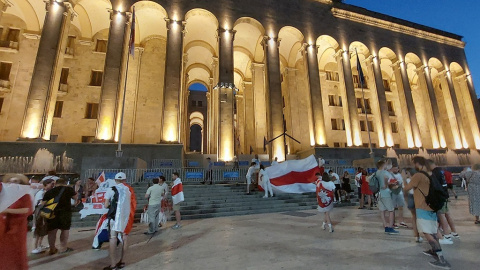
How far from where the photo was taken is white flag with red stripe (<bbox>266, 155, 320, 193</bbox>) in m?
12.4

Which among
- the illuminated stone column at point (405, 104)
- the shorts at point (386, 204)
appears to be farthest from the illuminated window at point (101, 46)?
the illuminated stone column at point (405, 104)

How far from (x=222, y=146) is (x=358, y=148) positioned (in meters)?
13.0

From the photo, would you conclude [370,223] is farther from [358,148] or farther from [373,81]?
[373,81]

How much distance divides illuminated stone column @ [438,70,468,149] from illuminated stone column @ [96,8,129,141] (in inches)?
1466

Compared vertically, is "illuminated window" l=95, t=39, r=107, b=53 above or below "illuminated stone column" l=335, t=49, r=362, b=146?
above

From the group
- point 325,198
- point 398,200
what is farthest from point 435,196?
point 398,200

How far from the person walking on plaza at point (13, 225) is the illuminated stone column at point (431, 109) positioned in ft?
111

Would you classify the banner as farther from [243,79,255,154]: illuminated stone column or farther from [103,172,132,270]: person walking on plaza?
[243,79,255,154]: illuminated stone column

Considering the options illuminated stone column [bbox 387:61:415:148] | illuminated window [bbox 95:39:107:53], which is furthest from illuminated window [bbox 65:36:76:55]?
illuminated stone column [bbox 387:61:415:148]

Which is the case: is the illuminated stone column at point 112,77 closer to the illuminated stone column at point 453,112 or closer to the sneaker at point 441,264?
the sneaker at point 441,264

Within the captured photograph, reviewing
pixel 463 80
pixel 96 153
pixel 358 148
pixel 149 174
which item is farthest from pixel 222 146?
pixel 463 80

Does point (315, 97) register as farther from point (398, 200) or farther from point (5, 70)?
point (5, 70)

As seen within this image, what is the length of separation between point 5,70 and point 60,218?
23.9 m

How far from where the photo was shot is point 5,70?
20844 millimetres
